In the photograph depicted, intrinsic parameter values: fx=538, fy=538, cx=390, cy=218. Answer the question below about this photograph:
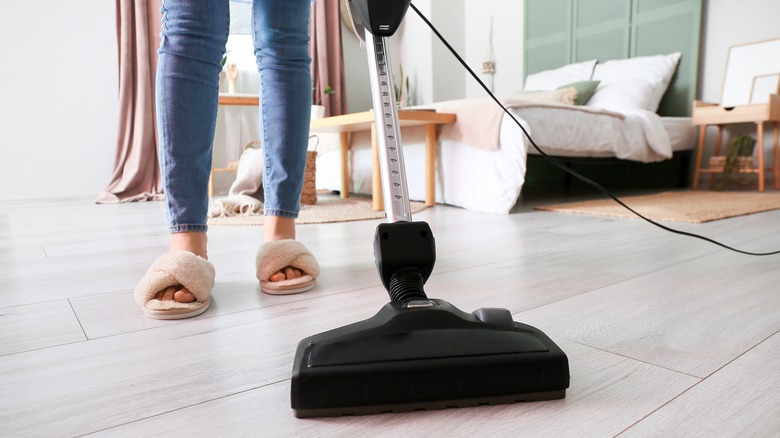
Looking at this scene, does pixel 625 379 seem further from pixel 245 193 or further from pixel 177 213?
pixel 245 193

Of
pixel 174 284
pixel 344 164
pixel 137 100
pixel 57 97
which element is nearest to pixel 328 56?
pixel 137 100

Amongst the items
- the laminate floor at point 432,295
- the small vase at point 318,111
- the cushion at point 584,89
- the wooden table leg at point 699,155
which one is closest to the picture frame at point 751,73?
the wooden table leg at point 699,155

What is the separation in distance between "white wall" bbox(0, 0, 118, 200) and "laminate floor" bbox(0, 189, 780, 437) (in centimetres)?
223

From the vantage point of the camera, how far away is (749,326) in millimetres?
655

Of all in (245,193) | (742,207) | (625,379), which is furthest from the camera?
(245,193)

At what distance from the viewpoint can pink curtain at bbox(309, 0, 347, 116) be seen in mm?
4211

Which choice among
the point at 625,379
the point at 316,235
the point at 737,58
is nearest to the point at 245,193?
the point at 316,235

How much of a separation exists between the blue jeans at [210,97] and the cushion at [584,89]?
2.71 m

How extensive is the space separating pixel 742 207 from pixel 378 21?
2023 millimetres

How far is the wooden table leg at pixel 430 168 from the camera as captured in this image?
232cm

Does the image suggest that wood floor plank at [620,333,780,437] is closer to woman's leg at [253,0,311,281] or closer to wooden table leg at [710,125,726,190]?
woman's leg at [253,0,311,281]

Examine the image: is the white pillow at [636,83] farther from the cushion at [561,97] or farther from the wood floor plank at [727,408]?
the wood floor plank at [727,408]

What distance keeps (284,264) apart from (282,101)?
0.27 metres

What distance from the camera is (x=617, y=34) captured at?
144 inches
